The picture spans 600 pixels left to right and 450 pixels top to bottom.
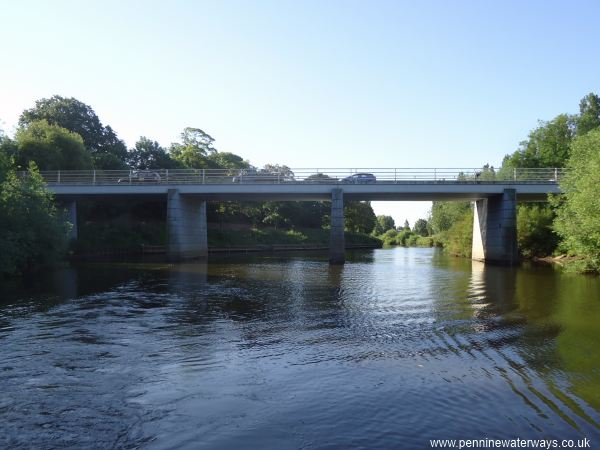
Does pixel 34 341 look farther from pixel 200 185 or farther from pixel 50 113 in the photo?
pixel 50 113

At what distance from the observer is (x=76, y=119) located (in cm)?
7306

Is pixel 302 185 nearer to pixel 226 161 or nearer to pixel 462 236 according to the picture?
pixel 462 236

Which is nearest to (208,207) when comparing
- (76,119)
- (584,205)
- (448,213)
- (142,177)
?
(76,119)

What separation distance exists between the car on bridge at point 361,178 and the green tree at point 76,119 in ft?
130

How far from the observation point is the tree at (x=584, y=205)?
87.5ft

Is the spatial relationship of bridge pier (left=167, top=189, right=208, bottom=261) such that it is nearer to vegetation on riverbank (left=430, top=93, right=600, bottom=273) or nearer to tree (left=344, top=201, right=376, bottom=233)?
vegetation on riverbank (left=430, top=93, right=600, bottom=273)

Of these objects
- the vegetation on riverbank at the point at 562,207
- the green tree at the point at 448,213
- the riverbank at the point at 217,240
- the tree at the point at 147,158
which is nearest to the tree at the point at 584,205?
the vegetation on riverbank at the point at 562,207

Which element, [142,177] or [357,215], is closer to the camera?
[142,177]

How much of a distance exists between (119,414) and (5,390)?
2.67 m

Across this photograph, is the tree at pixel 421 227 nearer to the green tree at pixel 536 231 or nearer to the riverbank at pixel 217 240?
the riverbank at pixel 217 240

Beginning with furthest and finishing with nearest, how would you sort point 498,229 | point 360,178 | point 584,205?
point 498,229 → point 360,178 → point 584,205

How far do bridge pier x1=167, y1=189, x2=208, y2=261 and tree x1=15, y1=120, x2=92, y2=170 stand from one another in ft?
45.6

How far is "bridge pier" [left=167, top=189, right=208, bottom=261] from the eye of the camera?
150ft

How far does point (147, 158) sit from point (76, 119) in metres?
11.8
